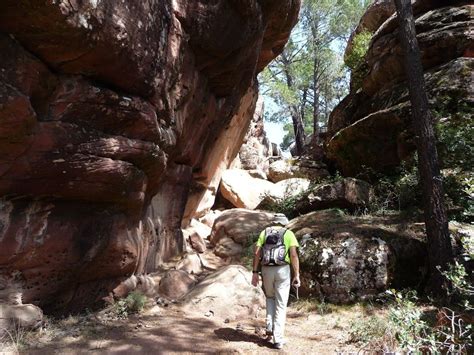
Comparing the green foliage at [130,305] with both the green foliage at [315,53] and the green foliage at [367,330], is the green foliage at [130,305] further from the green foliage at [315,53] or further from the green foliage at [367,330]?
the green foliage at [315,53]

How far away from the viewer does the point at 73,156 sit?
550 cm

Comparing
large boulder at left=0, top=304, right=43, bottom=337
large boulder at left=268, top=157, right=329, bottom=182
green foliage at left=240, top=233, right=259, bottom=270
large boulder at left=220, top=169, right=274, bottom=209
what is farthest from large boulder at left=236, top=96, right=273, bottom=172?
large boulder at left=0, top=304, right=43, bottom=337

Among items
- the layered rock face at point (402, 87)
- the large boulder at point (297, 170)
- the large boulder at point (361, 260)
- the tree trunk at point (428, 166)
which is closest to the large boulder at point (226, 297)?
the large boulder at point (361, 260)

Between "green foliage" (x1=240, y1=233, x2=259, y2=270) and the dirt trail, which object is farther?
"green foliage" (x1=240, y1=233, x2=259, y2=270)

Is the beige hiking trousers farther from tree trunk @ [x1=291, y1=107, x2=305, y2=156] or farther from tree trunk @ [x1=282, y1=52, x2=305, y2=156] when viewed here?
tree trunk @ [x1=282, y1=52, x2=305, y2=156]

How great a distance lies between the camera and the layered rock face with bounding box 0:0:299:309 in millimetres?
4727

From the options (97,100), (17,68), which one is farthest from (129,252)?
(17,68)

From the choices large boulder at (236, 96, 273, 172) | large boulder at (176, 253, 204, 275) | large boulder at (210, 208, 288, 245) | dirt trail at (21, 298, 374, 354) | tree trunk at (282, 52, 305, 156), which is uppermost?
tree trunk at (282, 52, 305, 156)

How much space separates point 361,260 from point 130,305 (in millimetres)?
4497

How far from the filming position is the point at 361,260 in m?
7.31

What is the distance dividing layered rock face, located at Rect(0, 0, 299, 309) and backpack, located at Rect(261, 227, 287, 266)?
8.74 feet

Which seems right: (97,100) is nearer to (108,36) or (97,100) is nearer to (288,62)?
(108,36)

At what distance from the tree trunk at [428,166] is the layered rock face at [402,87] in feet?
6.47

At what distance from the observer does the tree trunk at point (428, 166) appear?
22.0 ft
